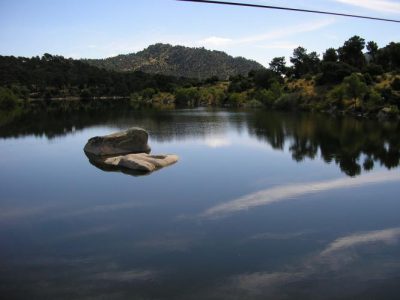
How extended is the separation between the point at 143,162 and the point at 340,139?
89.2 feet

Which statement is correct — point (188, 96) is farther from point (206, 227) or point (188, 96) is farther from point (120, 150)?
point (206, 227)

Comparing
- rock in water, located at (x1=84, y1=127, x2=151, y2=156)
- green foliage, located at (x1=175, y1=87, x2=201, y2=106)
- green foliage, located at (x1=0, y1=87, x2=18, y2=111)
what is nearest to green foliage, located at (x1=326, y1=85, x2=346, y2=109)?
green foliage, located at (x1=175, y1=87, x2=201, y2=106)

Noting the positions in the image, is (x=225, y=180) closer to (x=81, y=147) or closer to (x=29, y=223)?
(x=29, y=223)

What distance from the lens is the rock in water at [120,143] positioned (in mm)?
44094

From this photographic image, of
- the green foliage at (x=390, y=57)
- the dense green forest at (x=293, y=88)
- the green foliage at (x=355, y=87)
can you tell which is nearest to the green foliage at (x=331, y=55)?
the dense green forest at (x=293, y=88)

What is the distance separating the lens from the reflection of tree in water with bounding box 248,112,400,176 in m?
40.8

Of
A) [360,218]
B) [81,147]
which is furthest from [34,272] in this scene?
[81,147]

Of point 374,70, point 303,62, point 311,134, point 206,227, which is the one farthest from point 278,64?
point 206,227

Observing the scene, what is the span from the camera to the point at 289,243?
19.7 metres

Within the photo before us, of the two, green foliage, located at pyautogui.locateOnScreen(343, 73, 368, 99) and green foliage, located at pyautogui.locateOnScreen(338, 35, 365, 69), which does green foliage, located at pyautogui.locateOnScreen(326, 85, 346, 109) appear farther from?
green foliage, located at pyautogui.locateOnScreen(338, 35, 365, 69)

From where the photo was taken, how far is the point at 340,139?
53375mm

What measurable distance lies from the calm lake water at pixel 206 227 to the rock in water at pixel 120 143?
6.15ft

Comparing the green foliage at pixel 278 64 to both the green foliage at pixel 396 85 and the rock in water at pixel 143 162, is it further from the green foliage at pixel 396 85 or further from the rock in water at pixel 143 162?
the rock in water at pixel 143 162

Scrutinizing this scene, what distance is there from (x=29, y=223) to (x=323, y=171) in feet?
73.3
